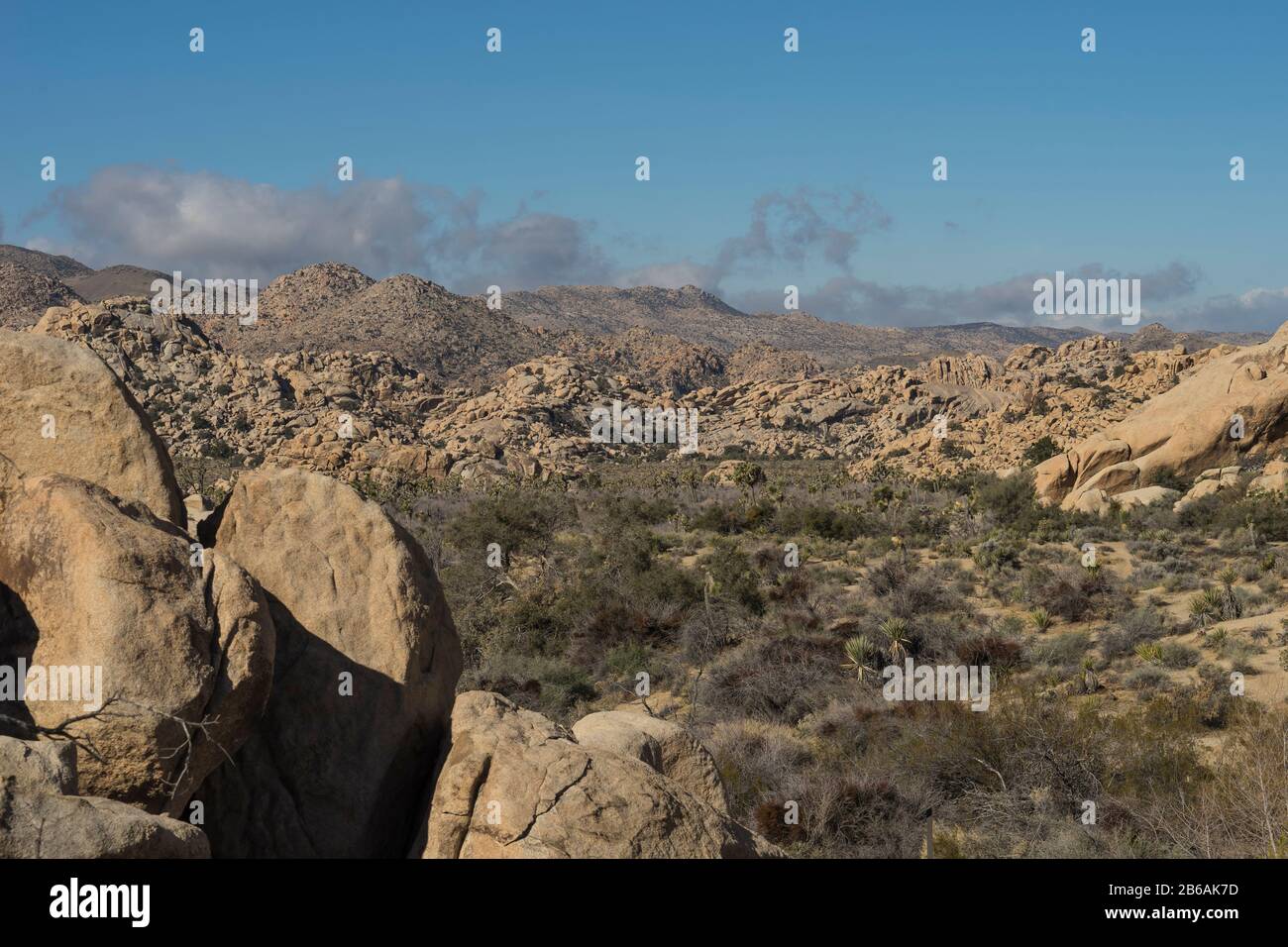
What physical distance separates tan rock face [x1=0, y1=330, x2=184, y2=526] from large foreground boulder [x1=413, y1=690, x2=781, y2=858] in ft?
7.52

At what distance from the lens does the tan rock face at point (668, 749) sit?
6566mm

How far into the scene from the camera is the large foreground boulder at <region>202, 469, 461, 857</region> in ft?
18.1

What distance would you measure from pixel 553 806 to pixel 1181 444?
34.2m

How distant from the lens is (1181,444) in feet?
111

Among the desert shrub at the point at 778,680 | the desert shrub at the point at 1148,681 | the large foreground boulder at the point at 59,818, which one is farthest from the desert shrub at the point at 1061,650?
the large foreground boulder at the point at 59,818

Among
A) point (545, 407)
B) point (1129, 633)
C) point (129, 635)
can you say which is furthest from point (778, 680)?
point (545, 407)

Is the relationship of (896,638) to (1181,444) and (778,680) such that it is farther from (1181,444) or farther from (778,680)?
(1181,444)

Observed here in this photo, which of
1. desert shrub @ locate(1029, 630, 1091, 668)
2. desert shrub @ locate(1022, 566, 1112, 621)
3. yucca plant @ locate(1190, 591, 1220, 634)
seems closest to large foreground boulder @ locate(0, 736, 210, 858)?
desert shrub @ locate(1029, 630, 1091, 668)

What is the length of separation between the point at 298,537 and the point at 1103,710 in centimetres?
1272

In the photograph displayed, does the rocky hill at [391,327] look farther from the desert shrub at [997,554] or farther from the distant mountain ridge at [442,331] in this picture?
the desert shrub at [997,554]

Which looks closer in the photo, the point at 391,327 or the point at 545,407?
the point at 545,407

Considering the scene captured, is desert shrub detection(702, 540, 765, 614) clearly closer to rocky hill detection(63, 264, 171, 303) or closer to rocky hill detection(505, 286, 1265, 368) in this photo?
rocky hill detection(505, 286, 1265, 368)

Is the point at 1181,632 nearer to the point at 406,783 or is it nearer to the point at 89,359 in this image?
the point at 406,783

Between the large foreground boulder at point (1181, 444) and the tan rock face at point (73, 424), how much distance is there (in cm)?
3095
